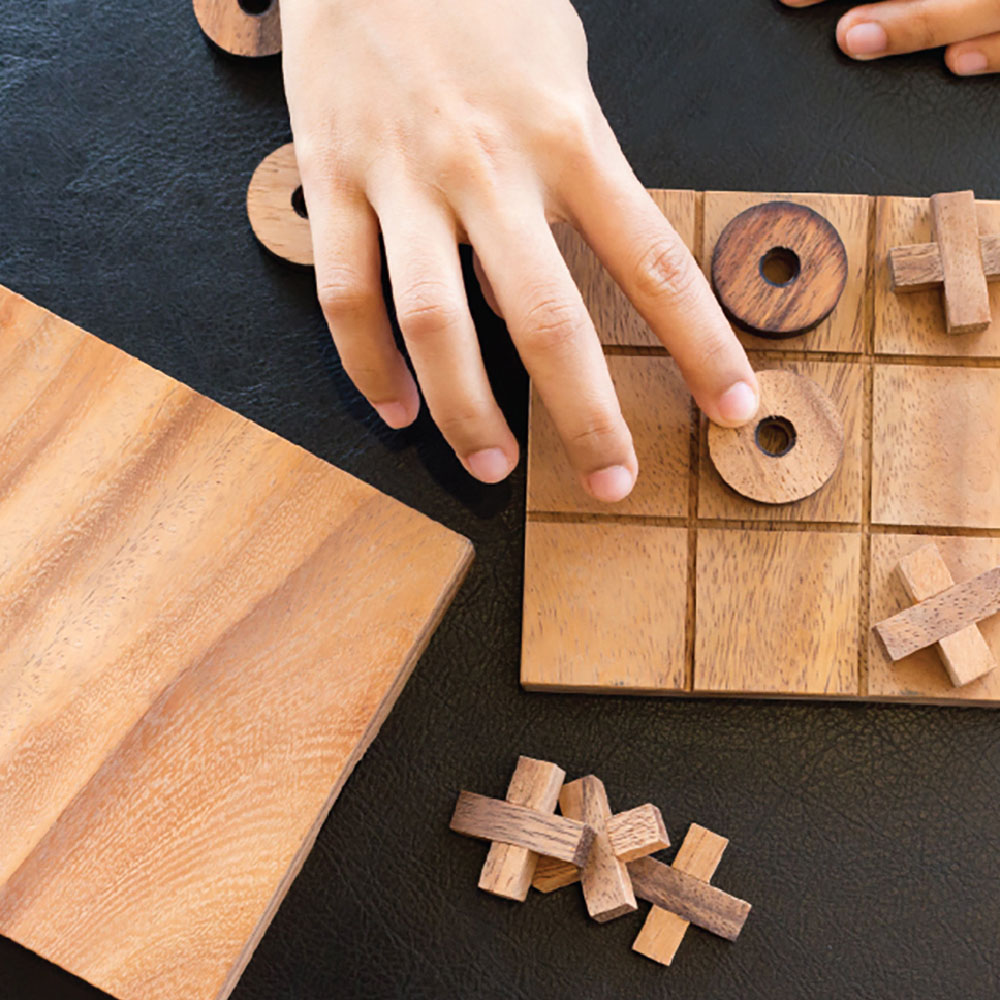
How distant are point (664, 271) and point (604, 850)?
1.16ft

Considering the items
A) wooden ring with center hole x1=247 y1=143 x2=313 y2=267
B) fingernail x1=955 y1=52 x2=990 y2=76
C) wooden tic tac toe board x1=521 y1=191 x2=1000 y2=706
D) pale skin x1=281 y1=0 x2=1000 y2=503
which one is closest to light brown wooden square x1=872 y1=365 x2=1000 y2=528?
wooden tic tac toe board x1=521 y1=191 x2=1000 y2=706

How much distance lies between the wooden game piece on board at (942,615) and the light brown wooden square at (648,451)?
0.15m

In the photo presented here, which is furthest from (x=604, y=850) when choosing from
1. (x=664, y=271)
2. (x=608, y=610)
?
(x=664, y=271)

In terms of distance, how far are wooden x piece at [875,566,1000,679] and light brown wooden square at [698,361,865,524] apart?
0.07 m

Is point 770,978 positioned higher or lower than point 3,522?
lower

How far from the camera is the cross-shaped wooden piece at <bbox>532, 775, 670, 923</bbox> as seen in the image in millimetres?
597

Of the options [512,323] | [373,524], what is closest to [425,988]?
[373,524]

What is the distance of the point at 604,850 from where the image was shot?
1.99ft

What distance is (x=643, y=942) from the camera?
62 cm

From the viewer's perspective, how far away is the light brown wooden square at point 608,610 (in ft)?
2.02

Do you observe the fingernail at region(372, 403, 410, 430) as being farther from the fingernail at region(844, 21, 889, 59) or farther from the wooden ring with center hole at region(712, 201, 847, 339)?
the fingernail at region(844, 21, 889, 59)

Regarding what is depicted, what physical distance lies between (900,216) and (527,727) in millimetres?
418

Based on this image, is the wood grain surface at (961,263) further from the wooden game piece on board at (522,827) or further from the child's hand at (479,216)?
the wooden game piece on board at (522,827)

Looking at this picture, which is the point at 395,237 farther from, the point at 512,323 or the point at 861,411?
the point at 861,411
